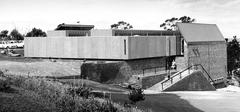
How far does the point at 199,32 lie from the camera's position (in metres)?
43.9

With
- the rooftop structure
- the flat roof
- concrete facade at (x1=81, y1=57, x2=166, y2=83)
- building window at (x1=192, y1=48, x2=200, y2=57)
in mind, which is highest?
the rooftop structure

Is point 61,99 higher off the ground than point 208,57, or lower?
lower

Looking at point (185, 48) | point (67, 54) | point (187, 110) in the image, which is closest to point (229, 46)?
point (185, 48)

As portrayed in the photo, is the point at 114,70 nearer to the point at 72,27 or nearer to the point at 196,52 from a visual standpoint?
the point at 196,52

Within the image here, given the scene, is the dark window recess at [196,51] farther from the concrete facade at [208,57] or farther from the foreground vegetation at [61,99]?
the foreground vegetation at [61,99]

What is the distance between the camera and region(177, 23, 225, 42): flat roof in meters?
40.8

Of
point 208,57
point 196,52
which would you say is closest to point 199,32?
point 208,57

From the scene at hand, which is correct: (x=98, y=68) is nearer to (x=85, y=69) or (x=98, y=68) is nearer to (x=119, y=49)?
(x=85, y=69)

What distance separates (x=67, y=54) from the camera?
37031mm

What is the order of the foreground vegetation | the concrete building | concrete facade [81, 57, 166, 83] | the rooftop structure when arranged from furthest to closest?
the rooftop structure, the concrete building, concrete facade [81, 57, 166, 83], the foreground vegetation

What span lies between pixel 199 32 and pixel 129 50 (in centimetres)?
1556

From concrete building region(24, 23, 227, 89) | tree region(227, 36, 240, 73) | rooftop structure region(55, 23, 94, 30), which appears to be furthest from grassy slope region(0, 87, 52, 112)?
tree region(227, 36, 240, 73)

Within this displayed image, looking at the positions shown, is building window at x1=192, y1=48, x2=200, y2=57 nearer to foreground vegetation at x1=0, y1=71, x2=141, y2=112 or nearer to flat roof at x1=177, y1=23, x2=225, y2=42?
flat roof at x1=177, y1=23, x2=225, y2=42

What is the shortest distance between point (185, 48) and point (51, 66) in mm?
18461
